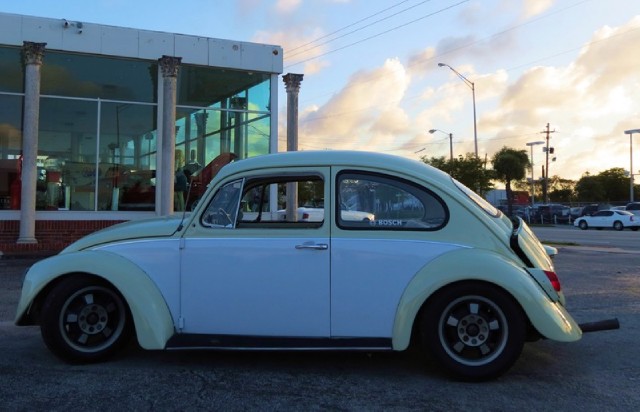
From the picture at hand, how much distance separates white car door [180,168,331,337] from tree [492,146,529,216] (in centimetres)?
4389

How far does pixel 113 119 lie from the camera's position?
48.4ft

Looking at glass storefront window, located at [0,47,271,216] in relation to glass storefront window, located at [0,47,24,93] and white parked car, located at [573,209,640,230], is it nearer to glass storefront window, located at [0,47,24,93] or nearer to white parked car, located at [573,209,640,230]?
glass storefront window, located at [0,47,24,93]

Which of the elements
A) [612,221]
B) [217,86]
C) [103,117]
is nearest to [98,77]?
[103,117]

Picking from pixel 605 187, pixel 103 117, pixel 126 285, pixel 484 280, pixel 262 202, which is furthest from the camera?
pixel 605 187

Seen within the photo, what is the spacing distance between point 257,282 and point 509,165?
147 ft

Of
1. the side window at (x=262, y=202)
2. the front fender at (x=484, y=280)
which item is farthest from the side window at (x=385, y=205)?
the front fender at (x=484, y=280)

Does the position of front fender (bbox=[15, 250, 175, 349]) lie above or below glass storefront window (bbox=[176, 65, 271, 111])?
below

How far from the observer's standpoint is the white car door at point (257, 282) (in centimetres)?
422

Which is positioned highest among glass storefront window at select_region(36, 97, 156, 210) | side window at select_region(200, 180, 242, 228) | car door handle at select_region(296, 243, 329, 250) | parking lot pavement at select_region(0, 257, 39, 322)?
glass storefront window at select_region(36, 97, 156, 210)

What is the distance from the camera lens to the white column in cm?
1270

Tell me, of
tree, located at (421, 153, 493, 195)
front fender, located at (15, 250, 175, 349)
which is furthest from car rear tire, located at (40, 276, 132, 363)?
tree, located at (421, 153, 493, 195)

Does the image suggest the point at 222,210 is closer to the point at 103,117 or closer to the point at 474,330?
the point at 474,330

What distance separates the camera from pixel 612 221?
121ft

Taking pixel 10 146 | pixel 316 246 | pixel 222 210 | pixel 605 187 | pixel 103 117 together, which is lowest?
pixel 316 246
